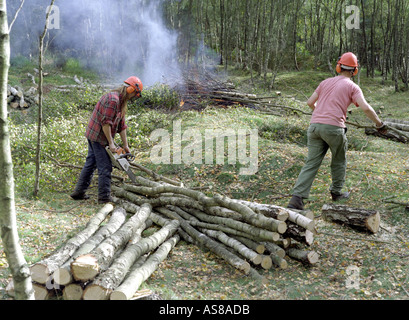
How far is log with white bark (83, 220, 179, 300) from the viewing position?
9.08 feet

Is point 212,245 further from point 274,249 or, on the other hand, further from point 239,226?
point 274,249

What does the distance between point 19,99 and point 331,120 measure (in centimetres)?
1392

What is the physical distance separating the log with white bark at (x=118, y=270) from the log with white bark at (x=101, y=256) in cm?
7

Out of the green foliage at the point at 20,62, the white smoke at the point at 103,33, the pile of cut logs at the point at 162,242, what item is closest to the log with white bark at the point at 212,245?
the pile of cut logs at the point at 162,242

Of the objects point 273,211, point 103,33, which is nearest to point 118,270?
point 273,211

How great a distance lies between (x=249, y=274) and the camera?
3.59 m

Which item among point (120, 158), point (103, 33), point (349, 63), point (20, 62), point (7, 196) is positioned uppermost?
point (103, 33)

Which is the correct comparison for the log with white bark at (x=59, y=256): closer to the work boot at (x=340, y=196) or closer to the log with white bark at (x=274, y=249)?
the log with white bark at (x=274, y=249)

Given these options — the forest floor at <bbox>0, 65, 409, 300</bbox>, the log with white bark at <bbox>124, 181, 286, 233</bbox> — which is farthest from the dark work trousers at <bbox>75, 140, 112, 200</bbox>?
the log with white bark at <bbox>124, 181, 286, 233</bbox>

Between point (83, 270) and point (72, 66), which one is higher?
point (72, 66)

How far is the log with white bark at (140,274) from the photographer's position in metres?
2.75

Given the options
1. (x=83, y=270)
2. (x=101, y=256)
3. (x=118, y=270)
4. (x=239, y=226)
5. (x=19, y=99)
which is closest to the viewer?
(x=83, y=270)

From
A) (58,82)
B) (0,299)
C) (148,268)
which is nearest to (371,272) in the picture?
(148,268)

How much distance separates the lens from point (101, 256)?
124 inches
